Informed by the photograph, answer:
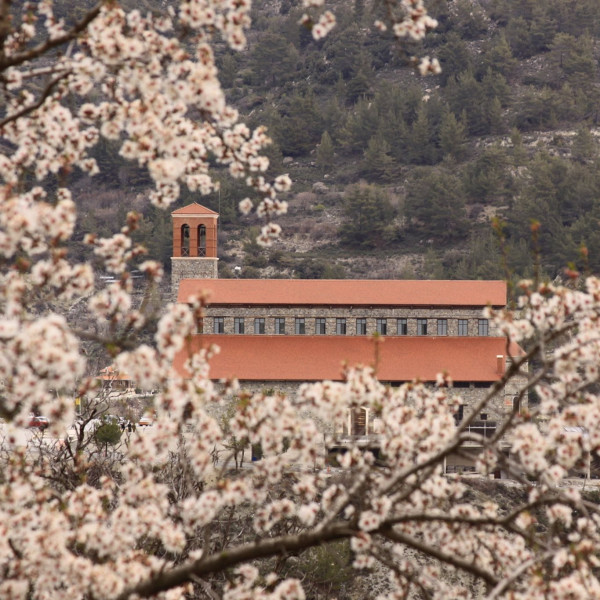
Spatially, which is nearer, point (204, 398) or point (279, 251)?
point (204, 398)

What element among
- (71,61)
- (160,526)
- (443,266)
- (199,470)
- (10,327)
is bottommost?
(160,526)

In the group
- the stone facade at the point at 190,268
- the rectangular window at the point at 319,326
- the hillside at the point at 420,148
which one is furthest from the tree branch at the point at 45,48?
the hillside at the point at 420,148

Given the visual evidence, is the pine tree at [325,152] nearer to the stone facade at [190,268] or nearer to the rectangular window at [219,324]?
the stone facade at [190,268]

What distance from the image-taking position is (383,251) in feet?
354

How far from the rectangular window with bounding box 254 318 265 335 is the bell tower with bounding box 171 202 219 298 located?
15.5ft

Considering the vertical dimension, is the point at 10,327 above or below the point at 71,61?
below

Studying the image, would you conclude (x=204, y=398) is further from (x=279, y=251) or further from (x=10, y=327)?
(x=279, y=251)

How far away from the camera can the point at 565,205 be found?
102438mm

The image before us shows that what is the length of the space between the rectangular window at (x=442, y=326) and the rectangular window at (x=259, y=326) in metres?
10.1

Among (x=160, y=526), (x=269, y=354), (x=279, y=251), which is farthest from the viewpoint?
(x=279, y=251)

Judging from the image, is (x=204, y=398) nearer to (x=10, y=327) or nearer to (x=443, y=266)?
(x=10, y=327)

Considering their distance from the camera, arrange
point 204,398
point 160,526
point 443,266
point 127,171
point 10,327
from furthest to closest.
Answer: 1. point 127,171
2. point 443,266
3. point 160,526
4. point 204,398
5. point 10,327

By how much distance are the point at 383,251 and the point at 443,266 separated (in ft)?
32.2

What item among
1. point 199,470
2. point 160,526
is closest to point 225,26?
point 199,470
